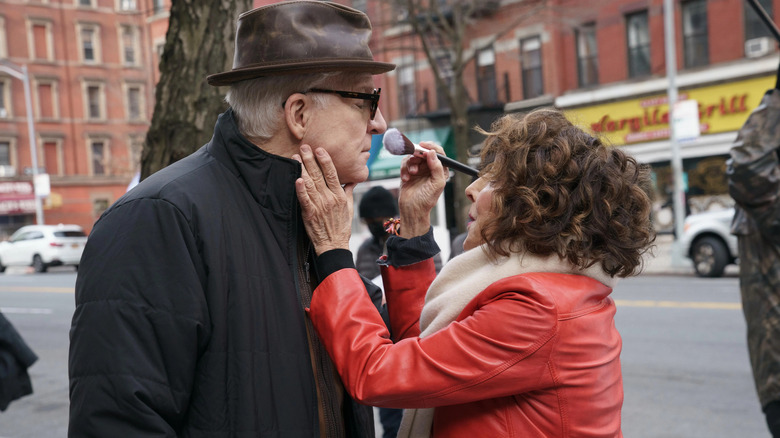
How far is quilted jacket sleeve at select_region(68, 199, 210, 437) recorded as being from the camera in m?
1.50

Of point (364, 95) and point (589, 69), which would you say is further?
point (589, 69)

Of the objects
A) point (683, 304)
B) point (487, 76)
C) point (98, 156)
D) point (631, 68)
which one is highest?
point (487, 76)

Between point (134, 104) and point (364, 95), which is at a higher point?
point (134, 104)

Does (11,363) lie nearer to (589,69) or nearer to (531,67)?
(589,69)

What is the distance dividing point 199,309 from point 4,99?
147 feet

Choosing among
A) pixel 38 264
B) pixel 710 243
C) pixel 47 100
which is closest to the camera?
pixel 710 243

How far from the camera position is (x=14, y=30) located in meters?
41.0

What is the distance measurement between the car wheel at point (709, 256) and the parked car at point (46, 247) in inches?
822

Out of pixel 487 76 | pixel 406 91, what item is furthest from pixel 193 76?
pixel 406 91

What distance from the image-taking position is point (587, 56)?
2269cm

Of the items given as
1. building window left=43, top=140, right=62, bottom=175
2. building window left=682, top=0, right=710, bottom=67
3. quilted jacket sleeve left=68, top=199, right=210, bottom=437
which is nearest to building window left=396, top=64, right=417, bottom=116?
building window left=682, top=0, right=710, bottom=67

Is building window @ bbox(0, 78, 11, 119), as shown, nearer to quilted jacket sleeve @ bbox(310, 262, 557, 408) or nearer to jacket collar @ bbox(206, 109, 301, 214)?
jacket collar @ bbox(206, 109, 301, 214)

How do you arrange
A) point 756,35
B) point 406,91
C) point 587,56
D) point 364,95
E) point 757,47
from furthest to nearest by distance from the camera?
point 406,91
point 587,56
point 756,35
point 757,47
point 364,95

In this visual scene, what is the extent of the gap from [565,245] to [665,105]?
2124 centimetres
